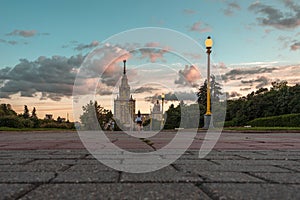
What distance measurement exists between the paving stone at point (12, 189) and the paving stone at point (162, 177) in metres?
0.58

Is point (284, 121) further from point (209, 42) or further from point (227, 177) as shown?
point (227, 177)

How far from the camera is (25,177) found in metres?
2.32

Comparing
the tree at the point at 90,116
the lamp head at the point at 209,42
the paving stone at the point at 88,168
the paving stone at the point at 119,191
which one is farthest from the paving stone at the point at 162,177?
the lamp head at the point at 209,42

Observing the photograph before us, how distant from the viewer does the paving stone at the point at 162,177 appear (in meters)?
2.24

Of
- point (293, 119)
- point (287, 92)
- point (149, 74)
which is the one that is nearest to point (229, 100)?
point (287, 92)

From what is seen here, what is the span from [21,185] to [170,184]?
853 millimetres

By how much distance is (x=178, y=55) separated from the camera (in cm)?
473

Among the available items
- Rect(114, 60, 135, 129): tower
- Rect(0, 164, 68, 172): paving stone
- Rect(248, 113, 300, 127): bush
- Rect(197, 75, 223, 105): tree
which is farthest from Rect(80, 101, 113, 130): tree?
Rect(197, 75, 223, 105): tree

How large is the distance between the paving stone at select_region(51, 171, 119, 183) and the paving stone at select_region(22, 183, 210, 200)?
14cm

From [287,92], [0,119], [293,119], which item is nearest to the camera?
[0,119]

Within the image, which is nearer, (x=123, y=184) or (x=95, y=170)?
(x=123, y=184)

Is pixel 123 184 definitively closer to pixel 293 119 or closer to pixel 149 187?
pixel 149 187

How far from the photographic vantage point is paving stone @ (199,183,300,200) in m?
1.75

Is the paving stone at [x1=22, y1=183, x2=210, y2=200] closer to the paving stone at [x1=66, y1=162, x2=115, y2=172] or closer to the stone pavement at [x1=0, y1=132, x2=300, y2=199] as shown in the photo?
the stone pavement at [x1=0, y1=132, x2=300, y2=199]
